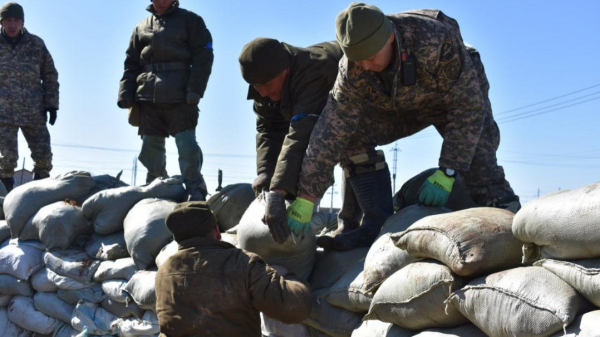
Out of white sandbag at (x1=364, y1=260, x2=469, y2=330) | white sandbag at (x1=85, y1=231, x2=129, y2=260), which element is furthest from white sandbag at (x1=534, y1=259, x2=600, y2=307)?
white sandbag at (x1=85, y1=231, x2=129, y2=260)

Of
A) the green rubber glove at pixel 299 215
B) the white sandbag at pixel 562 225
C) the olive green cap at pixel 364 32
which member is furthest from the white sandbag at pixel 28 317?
the white sandbag at pixel 562 225

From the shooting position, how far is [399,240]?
9.82 feet

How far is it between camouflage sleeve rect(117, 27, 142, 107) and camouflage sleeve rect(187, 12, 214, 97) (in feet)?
1.50

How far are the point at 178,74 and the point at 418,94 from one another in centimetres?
234

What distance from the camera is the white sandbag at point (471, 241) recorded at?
2.65 meters

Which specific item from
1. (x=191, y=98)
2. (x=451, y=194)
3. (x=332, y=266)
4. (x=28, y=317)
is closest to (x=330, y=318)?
(x=332, y=266)

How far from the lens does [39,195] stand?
550 centimetres

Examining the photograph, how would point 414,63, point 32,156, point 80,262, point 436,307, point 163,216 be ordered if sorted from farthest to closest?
point 32,156, point 80,262, point 163,216, point 414,63, point 436,307

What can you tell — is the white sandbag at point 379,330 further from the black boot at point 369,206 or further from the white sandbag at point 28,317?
the white sandbag at point 28,317

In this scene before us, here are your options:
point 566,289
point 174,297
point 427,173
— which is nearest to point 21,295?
point 174,297

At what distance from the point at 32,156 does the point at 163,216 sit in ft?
8.98

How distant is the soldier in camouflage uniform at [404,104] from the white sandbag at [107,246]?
1.70 m

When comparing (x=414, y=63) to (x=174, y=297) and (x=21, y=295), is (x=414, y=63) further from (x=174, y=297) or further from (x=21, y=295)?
(x=21, y=295)

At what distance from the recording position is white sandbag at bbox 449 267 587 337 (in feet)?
7.51
